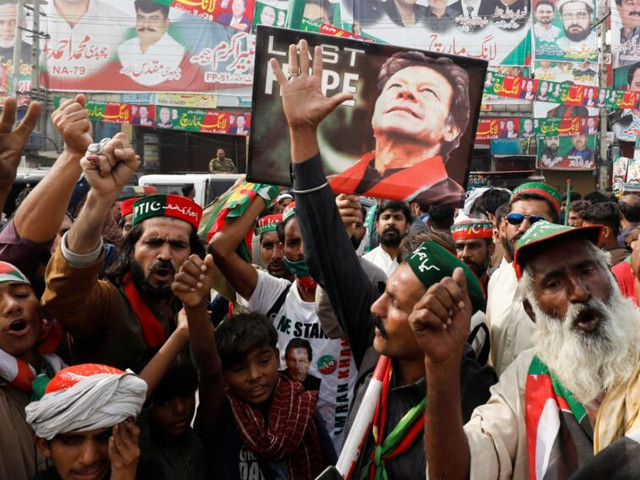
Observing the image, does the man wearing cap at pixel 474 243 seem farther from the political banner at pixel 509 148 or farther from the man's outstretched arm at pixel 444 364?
the political banner at pixel 509 148

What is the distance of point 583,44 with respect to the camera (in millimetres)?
24484

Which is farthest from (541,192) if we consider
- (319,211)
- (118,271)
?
(118,271)

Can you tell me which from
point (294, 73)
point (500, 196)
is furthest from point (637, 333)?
point (500, 196)

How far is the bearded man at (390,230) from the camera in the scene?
5.01 meters

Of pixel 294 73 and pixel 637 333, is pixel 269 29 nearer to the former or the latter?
pixel 294 73

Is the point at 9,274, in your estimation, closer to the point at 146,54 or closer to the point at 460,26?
the point at 146,54

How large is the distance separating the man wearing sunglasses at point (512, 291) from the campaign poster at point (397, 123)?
0.55 meters

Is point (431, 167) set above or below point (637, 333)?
above

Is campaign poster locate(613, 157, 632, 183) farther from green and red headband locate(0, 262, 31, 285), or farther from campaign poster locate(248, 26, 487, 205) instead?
green and red headband locate(0, 262, 31, 285)

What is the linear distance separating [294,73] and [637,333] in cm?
139

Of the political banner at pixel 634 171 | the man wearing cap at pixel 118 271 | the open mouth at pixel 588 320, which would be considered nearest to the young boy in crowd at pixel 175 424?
the man wearing cap at pixel 118 271

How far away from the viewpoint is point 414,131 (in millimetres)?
3004

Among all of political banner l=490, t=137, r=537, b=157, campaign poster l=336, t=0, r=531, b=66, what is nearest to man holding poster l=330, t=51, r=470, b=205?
campaign poster l=336, t=0, r=531, b=66

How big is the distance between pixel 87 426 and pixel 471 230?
2630 mm
